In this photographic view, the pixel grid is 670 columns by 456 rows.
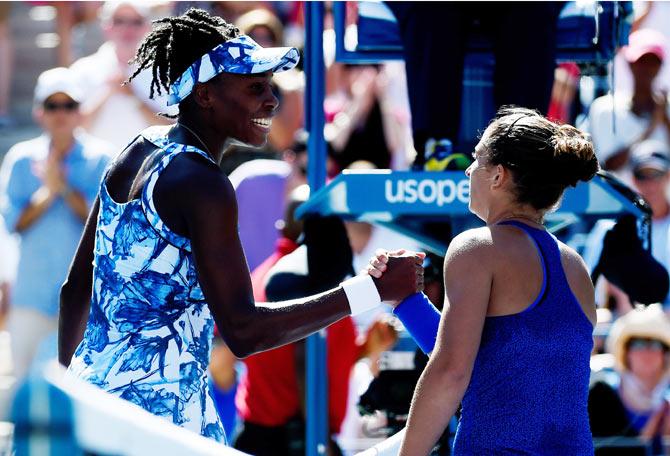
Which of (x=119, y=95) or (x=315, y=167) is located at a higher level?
(x=315, y=167)

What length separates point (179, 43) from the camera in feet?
10.4

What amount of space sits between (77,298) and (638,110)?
13.5ft

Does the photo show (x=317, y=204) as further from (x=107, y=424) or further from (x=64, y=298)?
(x=107, y=424)

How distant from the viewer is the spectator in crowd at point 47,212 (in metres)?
5.90

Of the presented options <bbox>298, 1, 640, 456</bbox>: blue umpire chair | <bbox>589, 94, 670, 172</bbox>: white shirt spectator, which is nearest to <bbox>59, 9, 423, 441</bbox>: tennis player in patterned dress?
<bbox>298, 1, 640, 456</bbox>: blue umpire chair

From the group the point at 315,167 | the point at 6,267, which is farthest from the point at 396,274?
the point at 6,267

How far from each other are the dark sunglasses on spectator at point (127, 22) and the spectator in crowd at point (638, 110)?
2407mm

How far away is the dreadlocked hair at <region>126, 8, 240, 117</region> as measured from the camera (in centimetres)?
316

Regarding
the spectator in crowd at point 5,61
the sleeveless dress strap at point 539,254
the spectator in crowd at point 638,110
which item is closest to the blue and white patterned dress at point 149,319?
the sleeveless dress strap at point 539,254

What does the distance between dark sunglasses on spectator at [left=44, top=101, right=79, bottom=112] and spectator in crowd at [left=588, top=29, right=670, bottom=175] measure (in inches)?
99.8

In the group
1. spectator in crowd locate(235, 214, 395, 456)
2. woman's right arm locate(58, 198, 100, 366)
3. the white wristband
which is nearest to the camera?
the white wristband

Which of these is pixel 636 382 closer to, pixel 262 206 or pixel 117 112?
pixel 262 206

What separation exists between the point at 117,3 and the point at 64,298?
3889mm

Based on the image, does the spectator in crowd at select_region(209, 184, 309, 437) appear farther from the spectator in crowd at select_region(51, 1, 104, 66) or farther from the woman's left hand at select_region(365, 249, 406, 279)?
the spectator in crowd at select_region(51, 1, 104, 66)
